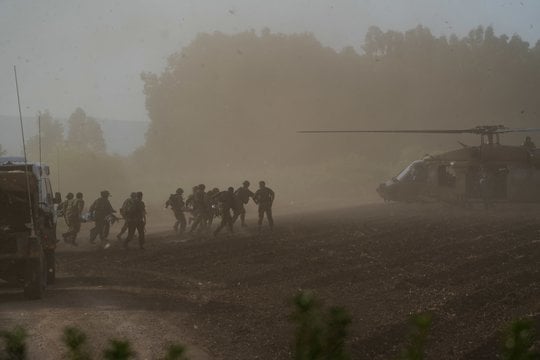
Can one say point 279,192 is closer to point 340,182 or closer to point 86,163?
point 340,182

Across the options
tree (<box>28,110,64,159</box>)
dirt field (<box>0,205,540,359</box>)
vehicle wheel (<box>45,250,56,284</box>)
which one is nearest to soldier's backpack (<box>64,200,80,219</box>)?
dirt field (<box>0,205,540,359</box>)

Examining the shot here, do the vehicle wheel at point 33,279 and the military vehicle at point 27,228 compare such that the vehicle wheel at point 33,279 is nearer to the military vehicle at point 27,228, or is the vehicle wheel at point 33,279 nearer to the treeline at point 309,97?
the military vehicle at point 27,228

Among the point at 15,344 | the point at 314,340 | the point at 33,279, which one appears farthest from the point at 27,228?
the point at 314,340

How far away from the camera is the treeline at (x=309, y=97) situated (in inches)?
2623

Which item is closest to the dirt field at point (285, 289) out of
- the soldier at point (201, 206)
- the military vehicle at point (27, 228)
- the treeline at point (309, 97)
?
the military vehicle at point (27, 228)

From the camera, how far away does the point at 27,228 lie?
12156mm

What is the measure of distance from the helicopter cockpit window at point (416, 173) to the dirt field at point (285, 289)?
6794 millimetres

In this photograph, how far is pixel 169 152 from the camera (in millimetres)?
70688

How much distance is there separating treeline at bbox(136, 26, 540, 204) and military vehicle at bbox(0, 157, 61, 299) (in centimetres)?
5075

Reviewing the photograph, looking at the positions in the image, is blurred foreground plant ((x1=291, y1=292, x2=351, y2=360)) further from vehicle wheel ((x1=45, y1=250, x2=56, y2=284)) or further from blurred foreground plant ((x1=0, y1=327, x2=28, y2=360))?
vehicle wheel ((x1=45, y1=250, x2=56, y2=284))

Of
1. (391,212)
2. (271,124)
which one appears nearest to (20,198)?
(391,212)

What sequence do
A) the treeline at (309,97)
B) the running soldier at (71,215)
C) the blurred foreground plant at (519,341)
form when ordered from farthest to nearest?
the treeline at (309,97)
the running soldier at (71,215)
the blurred foreground plant at (519,341)

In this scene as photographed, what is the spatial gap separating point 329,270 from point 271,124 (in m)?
55.1

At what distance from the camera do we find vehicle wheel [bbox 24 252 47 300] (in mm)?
11492
